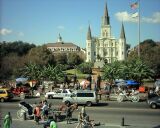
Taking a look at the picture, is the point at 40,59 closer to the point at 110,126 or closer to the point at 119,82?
the point at 119,82

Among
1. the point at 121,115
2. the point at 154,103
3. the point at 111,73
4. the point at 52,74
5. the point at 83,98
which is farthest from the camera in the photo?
the point at 52,74

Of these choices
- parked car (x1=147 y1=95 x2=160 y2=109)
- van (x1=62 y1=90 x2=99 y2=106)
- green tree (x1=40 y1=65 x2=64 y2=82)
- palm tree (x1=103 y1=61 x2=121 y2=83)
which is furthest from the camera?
green tree (x1=40 y1=65 x2=64 y2=82)

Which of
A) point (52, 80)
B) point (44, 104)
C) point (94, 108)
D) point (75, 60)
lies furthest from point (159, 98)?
point (75, 60)

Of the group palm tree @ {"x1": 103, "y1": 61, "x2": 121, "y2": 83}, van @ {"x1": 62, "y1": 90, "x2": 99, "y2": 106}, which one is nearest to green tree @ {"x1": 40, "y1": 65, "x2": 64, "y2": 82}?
palm tree @ {"x1": 103, "y1": 61, "x2": 121, "y2": 83}

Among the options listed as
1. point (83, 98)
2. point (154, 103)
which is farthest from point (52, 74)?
point (154, 103)

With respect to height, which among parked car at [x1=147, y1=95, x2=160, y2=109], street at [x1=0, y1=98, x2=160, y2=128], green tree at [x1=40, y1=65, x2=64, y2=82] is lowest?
street at [x1=0, y1=98, x2=160, y2=128]

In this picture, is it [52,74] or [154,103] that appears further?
[52,74]

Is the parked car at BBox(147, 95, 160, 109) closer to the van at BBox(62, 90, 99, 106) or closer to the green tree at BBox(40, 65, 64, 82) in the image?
the van at BBox(62, 90, 99, 106)

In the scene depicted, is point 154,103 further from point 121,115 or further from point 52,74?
point 52,74

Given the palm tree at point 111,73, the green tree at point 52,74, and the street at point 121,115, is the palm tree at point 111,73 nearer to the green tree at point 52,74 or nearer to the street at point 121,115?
the green tree at point 52,74

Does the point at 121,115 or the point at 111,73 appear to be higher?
the point at 111,73

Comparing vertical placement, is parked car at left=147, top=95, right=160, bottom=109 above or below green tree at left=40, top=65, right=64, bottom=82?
below

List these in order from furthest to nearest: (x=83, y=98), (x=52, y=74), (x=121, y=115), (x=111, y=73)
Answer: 1. (x=52, y=74)
2. (x=111, y=73)
3. (x=83, y=98)
4. (x=121, y=115)

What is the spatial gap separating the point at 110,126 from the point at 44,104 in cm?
486
